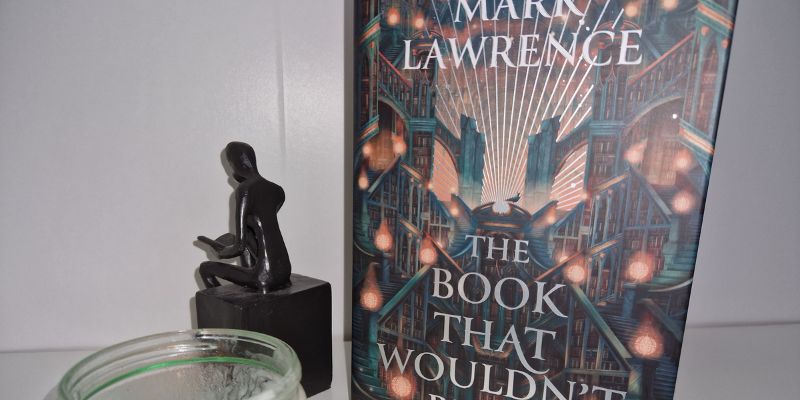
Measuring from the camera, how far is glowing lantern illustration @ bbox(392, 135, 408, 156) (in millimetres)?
369

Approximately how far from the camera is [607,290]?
348 millimetres

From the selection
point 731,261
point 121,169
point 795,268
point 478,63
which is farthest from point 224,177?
point 795,268

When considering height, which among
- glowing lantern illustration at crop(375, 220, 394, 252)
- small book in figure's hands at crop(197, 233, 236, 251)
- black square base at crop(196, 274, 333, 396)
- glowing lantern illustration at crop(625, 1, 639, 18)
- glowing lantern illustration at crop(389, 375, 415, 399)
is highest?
glowing lantern illustration at crop(625, 1, 639, 18)

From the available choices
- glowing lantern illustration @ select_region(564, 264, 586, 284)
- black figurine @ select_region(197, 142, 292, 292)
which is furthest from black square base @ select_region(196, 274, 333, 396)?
glowing lantern illustration @ select_region(564, 264, 586, 284)

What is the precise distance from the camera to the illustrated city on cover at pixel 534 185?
12.5 inches

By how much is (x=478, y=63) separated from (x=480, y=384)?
0.26 m

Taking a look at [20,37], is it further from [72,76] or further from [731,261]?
[731,261]

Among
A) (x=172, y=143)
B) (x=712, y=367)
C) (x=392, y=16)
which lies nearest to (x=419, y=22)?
(x=392, y=16)

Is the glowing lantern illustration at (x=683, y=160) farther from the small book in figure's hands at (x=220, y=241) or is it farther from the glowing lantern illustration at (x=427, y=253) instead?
the small book in figure's hands at (x=220, y=241)

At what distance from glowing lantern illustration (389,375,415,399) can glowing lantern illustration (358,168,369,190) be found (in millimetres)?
172

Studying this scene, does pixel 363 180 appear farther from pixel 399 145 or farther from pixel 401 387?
pixel 401 387

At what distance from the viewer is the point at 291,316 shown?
46 cm

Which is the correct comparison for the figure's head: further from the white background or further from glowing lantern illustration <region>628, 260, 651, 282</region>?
glowing lantern illustration <region>628, 260, 651, 282</region>

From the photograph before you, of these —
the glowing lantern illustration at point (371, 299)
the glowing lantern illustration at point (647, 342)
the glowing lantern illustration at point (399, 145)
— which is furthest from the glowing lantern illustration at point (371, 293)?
the glowing lantern illustration at point (647, 342)
